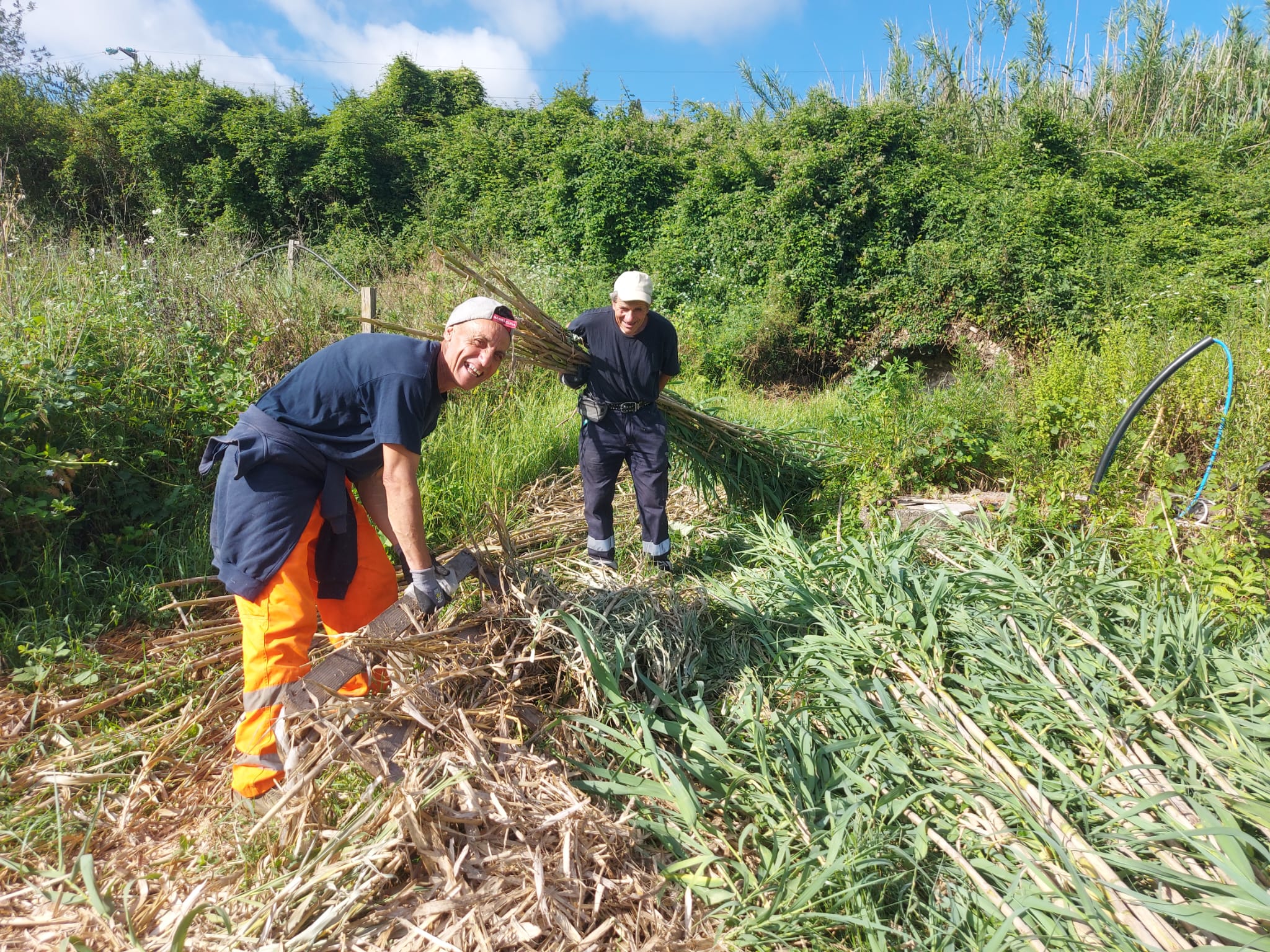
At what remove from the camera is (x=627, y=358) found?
3.95 meters

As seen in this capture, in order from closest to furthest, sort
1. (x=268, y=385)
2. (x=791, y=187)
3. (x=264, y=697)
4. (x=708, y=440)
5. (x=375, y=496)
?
(x=264, y=697), (x=375, y=496), (x=708, y=440), (x=268, y=385), (x=791, y=187)

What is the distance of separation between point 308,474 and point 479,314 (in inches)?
33.5

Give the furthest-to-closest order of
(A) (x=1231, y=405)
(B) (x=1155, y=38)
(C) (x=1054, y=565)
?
(B) (x=1155, y=38) < (A) (x=1231, y=405) < (C) (x=1054, y=565)

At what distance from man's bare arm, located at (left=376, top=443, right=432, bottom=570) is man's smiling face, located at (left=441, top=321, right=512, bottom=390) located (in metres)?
0.33

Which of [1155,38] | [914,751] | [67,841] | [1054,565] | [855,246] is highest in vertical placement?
[1155,38]

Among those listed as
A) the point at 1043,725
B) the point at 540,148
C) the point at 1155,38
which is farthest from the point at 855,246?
the point at 1043,725

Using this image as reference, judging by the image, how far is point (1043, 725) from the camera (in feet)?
7.34

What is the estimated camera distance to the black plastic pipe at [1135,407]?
11.5 feet

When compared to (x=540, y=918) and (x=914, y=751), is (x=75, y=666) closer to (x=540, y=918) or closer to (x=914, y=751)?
(x=540, y=918)

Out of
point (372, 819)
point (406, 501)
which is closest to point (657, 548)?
point (406, 501)

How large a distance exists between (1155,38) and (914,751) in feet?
50.3

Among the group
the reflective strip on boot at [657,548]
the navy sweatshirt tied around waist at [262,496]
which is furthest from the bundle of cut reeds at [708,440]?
the navy sweatshirt tied around waist at [262,496]

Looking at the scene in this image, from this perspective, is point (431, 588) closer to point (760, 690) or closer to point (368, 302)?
point (760, 690)

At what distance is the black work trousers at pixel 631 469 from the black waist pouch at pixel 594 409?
0.03m
